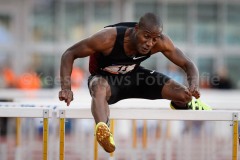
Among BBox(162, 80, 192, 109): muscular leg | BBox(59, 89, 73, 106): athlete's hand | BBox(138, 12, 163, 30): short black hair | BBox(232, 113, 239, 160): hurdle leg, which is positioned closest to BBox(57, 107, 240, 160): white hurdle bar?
BBox(232, 113, 239, 160): hurdle leg

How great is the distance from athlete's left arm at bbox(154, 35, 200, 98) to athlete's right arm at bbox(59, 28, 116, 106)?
50 cm

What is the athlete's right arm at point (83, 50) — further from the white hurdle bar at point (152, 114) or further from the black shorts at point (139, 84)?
the black shorts at point (139, 84)

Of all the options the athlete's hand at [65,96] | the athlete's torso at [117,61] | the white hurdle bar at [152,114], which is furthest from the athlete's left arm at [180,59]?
the athlete's hand at [65,96]

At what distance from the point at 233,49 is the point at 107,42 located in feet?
42.2

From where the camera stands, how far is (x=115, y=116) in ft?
20.3

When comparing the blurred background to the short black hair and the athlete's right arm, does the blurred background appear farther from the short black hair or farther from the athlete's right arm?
the short black hair

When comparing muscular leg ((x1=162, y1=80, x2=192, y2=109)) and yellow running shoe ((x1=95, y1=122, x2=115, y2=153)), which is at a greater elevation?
muscular leg ((x1=162, y1=80, x2=192, y2=109))

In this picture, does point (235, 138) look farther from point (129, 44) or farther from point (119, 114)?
point (129, 44)

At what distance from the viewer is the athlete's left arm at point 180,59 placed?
6.52m

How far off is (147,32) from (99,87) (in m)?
0.66

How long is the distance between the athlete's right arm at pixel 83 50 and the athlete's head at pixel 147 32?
0.26 m

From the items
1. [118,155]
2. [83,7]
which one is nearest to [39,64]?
[83,7]

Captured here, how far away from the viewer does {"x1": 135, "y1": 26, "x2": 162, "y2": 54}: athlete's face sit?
20.2 ft

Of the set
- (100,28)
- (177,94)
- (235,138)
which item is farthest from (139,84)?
(100,28)
